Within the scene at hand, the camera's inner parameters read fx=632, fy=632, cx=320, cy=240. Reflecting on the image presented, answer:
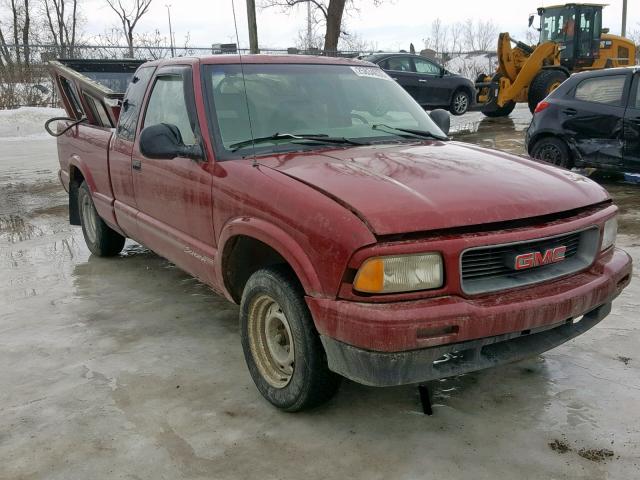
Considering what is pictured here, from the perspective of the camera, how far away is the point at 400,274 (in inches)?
100

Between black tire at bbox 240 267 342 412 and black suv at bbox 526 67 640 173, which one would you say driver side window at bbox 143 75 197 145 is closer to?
black tire at bbox 240 267 342 412

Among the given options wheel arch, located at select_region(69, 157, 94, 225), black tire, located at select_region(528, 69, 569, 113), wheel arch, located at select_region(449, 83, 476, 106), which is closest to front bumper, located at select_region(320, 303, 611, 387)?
wheel arch, located at select_region(69, 157, 94, 225)

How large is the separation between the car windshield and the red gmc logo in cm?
134

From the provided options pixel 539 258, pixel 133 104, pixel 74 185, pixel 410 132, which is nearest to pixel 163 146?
pixel 133 104

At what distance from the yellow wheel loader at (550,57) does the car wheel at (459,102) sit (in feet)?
1.45

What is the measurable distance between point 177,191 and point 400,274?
185 cm

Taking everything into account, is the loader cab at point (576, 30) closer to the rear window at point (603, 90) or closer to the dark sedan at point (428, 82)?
the dark sedan at point (428, 82)

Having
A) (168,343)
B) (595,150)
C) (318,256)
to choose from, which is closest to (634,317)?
(318,256)

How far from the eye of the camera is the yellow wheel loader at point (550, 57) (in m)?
17.2

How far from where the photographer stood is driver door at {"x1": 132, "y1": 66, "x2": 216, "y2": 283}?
11.9 feet

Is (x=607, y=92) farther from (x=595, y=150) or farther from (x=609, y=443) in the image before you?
(x=609, y=443)

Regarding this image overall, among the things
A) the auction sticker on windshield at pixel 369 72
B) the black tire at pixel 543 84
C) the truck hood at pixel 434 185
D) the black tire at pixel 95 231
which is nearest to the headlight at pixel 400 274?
the truck hood at pixel 434 185

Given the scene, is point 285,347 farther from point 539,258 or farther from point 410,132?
point 410,132

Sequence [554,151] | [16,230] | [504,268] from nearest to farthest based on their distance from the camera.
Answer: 1. [504,268]
2. [16,230]
3. [554,151]
